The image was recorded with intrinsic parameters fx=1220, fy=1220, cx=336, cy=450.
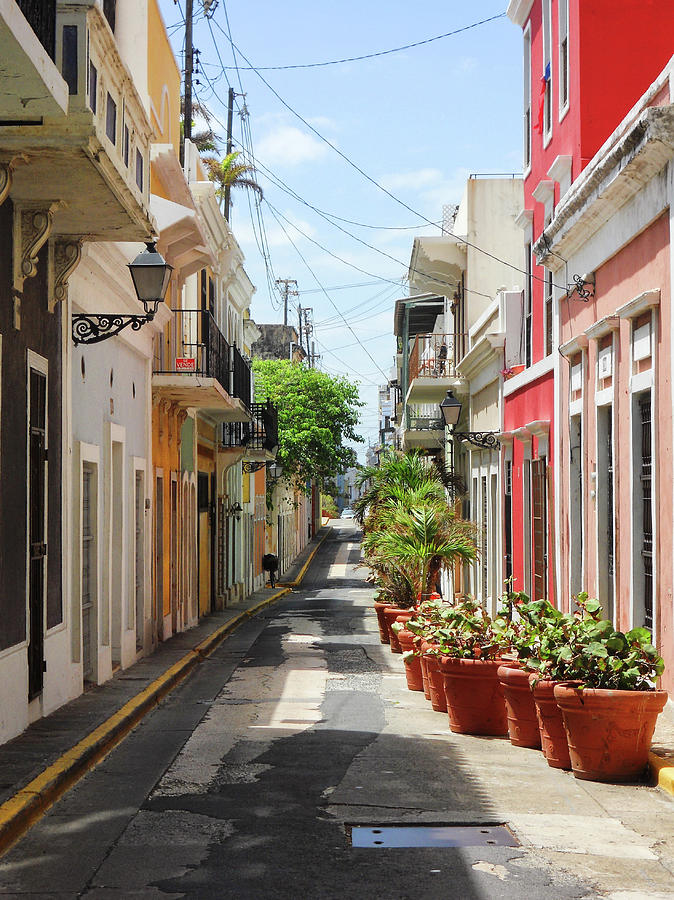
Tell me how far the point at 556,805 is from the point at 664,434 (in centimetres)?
390

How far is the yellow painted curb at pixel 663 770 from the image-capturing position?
764 centimetres

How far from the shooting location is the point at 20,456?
32.3ft

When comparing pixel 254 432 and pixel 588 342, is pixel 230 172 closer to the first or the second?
pixel 254 432

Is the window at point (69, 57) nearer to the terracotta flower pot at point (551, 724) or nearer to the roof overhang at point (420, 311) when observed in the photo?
the terracotta flower pot at point (551, 724)

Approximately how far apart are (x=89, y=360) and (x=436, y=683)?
5.11 m

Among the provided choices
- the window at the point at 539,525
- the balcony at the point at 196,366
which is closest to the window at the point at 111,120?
the balcony at the point at 196,366

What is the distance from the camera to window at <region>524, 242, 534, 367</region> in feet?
60.3

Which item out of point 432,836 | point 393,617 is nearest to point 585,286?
point 393,617

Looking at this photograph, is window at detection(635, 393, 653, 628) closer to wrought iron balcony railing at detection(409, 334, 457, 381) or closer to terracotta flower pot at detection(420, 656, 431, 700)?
terracotta flower pot at detection(420, 656, 431, 700)

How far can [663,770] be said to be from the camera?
780 cm

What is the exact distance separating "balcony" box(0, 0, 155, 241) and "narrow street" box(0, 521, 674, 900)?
4.42 m

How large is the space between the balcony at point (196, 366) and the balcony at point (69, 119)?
7.42 m

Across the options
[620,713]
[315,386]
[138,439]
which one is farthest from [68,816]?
[315,386]

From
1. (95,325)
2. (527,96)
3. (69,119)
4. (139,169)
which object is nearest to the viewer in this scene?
(69,119)
